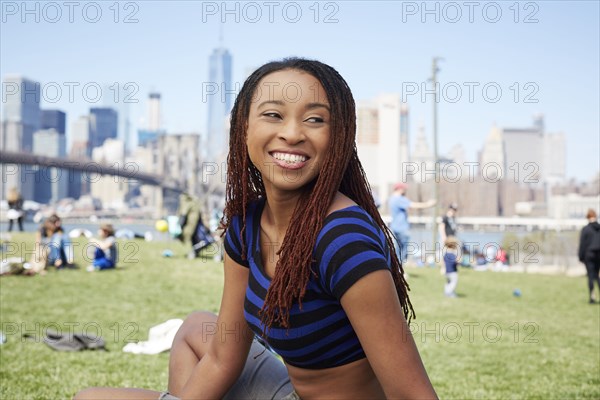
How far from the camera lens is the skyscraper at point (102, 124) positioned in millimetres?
150375

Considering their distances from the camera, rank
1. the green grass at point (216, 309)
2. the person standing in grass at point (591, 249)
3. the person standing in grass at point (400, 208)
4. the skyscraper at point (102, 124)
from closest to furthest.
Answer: the green grass at point (216, 309) → the person standing in grass at point (591, 249) → the person standing in grass at point (400, 208) → the skyscraper at point (102, 124)

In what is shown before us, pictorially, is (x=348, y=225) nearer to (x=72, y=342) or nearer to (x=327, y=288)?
(x=327, y=288)

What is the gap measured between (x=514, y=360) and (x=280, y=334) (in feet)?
16.2

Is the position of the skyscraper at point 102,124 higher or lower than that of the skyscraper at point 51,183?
higher

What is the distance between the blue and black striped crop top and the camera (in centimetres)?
149

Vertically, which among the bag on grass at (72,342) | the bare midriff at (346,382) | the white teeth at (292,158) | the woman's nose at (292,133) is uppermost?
the woman's nose at (292,133)

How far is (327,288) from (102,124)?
162 metres

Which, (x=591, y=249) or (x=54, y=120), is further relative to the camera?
(x=54, y=120)

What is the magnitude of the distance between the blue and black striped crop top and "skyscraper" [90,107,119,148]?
152m

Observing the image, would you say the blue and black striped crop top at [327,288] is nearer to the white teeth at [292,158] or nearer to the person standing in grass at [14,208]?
the white teeth at [292,158]

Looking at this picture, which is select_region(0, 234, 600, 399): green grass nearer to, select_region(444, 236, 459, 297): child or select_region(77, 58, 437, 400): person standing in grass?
select_region(444, 236, 459, 297): child

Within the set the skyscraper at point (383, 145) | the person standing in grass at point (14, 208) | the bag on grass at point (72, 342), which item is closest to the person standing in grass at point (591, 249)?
the bag on grass at point (72, 342)

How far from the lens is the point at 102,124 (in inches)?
6102

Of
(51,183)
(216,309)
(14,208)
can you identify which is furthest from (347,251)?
(51,183)
